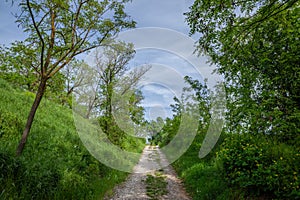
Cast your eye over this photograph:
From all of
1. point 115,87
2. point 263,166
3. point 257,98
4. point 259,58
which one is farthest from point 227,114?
point 115,87

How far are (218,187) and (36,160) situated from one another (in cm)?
487

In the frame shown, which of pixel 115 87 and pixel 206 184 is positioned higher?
pixel 115 87

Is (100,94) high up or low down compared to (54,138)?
up

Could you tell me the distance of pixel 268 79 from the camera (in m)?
6.34

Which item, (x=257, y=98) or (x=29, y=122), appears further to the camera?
(x=257, y=98)

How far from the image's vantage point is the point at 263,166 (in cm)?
454

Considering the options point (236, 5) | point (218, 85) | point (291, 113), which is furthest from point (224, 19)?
point (218, 85)

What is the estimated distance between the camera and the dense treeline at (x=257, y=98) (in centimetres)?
450

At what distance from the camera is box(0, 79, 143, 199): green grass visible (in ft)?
14.0

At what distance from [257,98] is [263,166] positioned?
268cm

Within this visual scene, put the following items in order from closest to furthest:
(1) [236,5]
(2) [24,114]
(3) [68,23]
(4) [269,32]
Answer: (1) [236,5] < (3) [68,23] < (4) [269,32] < (2) [24,114]

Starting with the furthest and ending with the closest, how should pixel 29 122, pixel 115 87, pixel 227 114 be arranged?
pixel 115 87 → pixel 227 114 → pixel 29 122

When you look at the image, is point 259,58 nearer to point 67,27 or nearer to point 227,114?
point 227,114

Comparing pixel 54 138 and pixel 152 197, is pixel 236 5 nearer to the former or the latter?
pixel 152 197
